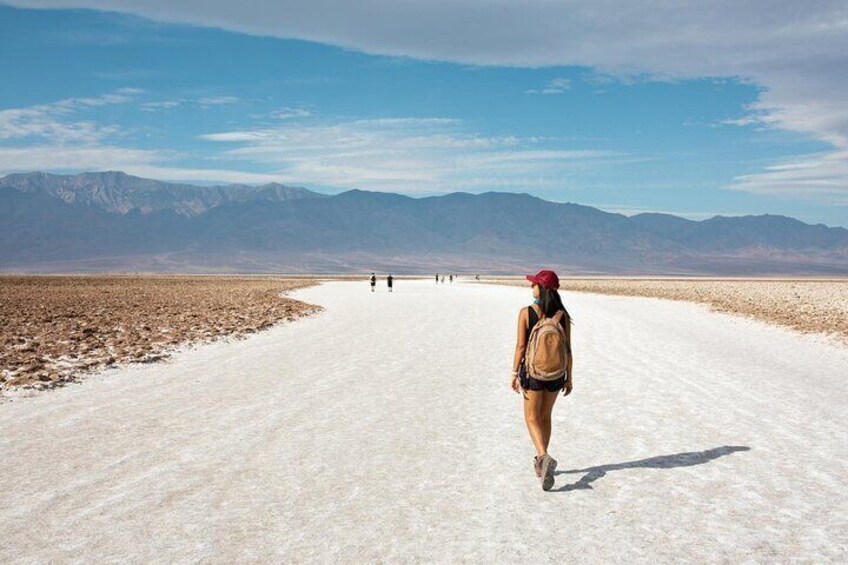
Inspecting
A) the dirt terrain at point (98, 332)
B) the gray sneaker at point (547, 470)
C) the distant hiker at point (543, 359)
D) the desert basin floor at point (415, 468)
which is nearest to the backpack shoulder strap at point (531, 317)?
the distant hiker at point (543, 359)

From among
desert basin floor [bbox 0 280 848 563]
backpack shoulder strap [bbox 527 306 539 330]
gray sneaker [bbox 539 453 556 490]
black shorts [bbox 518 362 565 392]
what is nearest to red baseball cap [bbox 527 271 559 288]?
backpack shoulder strap [bbox 527 306 539 330]

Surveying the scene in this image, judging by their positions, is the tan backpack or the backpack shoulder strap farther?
the backpack shoulder strap

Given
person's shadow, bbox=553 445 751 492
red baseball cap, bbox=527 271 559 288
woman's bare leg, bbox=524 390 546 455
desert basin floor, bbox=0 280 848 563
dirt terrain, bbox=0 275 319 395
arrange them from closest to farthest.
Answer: desert basin floor, bbox=0 280 848 563 → red baseball cap, bbox=527 271 559 288 → woman's bare leg, bbox=524 390 546 455 → person's shadow, bbox=553 445 751 492 → dirt terrain, bbox=0 275 319 395

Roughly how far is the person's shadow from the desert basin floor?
0.04 m

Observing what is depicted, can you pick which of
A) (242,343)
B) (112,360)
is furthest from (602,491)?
(242,343)

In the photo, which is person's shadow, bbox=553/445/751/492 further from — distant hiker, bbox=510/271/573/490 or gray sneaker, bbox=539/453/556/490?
distant hiker, bbox=510/271/573/490

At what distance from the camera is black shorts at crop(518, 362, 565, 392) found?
661cm

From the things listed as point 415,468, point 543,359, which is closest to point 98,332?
point 415,468

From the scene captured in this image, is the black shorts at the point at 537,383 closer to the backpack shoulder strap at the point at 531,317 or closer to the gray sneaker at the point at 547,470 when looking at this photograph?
the backpack shoulder strap at the point at 531,317

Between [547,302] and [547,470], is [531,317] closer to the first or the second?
[547,302]

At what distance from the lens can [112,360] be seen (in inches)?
588

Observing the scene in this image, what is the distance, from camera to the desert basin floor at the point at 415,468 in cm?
532

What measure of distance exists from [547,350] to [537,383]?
33cm

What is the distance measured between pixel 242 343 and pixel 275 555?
47.5 ft
